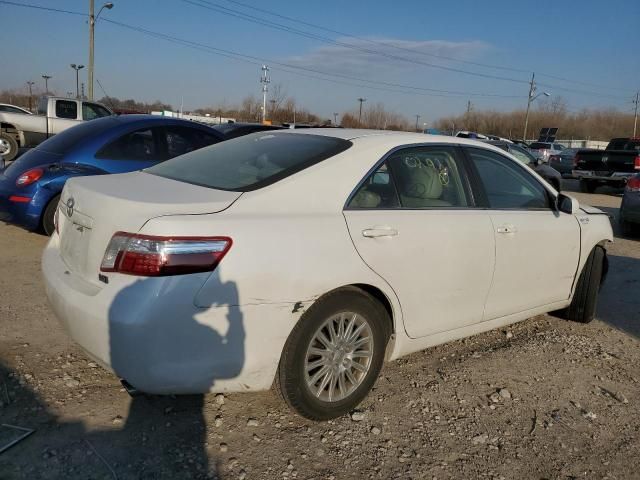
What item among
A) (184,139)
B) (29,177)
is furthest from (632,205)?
(29,177)

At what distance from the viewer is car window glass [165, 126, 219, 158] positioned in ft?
23.0

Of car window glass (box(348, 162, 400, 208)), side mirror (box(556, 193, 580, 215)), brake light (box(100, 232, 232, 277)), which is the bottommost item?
brake light (box(100, 232, 232, 277))

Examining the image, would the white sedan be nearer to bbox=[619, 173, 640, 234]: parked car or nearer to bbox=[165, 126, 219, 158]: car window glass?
bbox=[165, 126, 219, 158]: car window glass

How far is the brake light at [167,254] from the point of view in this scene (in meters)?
2.41

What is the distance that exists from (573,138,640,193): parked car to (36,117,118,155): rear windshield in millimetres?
13644

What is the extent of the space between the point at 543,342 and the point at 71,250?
3.49 m

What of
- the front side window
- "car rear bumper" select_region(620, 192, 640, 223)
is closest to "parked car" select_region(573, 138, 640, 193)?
"car rear bumper" select_region(620, 192, 640, 223)

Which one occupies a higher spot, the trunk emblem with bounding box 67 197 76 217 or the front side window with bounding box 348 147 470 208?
the front side window with bounding box 348 147 470 208

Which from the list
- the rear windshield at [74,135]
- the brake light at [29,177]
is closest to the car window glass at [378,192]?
the brake light at [29,177]

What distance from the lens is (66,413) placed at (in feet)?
9.62

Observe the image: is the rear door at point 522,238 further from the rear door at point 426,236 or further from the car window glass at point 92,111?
the car window glass at point 92,111

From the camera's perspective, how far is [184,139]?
720 cm

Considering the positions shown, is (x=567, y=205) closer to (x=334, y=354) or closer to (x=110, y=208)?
(x=334, y=354)

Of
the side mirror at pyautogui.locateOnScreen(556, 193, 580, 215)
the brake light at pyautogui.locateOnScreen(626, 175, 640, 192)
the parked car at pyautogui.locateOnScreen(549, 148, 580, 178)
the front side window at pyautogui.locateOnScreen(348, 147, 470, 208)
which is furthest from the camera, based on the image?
the parked car at pyautogui.locateOnScreen(549, 148, 580, 178)
